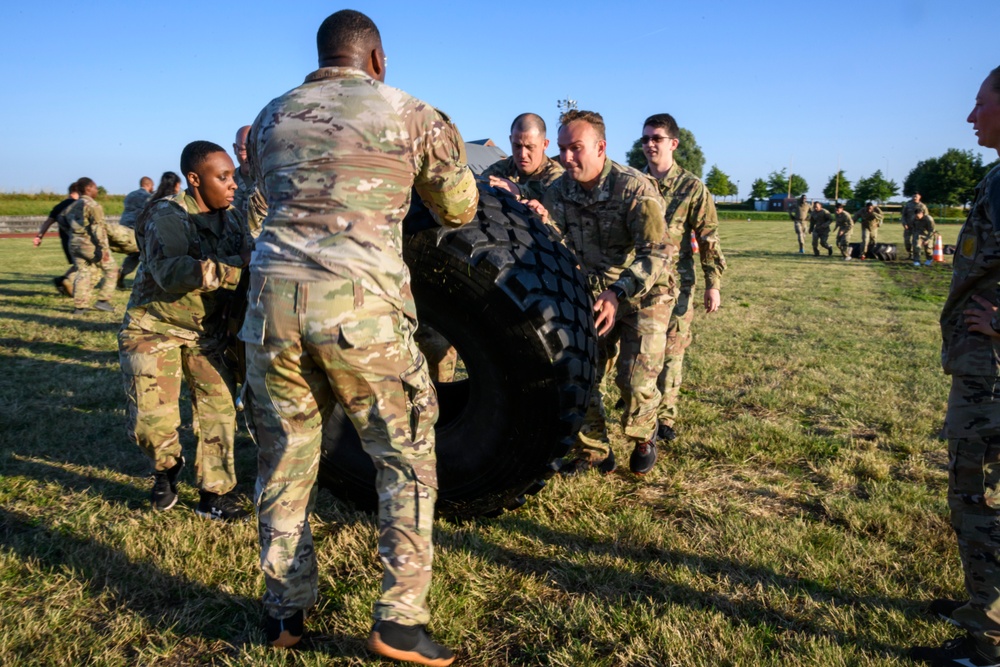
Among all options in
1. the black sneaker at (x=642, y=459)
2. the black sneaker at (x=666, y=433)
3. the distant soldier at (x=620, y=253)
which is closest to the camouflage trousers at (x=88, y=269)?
the distant soldier at (x=620, y=253)

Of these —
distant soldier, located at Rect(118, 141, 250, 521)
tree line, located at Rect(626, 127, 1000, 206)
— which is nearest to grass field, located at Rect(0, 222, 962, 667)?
distant soldier, located at Rect(118, 141, 250, 521)

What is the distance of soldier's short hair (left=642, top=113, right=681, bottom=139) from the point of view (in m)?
5.24

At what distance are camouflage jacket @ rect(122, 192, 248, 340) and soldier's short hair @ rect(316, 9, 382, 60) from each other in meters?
1.41

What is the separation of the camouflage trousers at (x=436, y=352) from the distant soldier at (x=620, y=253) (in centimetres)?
92

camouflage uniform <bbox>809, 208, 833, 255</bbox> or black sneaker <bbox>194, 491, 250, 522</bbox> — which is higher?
camouflage uniform <bbox>809, 208, 833, 255</bbox>

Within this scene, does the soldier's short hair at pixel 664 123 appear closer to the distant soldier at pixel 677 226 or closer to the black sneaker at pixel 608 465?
the distant soldier at pixel 677 226

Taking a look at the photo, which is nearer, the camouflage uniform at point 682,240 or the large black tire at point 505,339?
the large black tire at point 505,339

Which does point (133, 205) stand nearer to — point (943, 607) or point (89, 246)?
point (89, 246)

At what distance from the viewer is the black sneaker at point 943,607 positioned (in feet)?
9.21

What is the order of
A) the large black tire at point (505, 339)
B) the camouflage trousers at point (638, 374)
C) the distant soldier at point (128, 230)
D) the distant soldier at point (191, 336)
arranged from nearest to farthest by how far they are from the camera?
the large black tire at point (505, 339)
the distant soldier at point (191, 336)
the camouflage trousers at point (638, 374)
the distant soldier at point (128, 230)

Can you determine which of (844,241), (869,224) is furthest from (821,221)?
(869,224)

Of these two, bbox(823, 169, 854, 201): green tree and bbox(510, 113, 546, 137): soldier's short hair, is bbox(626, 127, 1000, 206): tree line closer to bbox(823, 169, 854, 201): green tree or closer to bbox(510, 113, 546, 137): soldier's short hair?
bbox(823, 169, 854, 201): green tree

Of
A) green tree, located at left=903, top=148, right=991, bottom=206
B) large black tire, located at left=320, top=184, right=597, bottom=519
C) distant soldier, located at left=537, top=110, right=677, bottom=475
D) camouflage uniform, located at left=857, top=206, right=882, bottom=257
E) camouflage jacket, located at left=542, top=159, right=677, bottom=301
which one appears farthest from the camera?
green tree, located at left=903, top=148, right=991, bottom=206

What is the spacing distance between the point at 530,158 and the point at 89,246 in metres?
8.66
